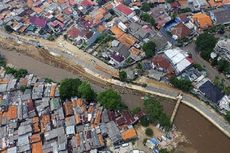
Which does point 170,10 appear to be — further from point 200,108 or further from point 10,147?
point 10,147

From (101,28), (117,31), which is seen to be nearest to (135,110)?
(117,31)

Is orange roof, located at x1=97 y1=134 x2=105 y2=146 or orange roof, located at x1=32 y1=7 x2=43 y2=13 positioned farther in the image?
orange roof, located at x1=32 y1=7 x2=43 y2=13

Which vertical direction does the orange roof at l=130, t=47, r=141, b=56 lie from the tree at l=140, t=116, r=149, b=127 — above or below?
above

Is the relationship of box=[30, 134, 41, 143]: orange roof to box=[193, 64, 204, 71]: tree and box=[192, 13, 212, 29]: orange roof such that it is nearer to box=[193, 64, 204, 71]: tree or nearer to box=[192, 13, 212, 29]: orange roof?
box=[193, 64, 204, 71]: tree

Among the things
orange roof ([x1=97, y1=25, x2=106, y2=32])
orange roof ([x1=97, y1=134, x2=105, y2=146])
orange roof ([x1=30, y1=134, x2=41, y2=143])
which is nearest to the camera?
orange roof ([x1=97, y1=134, x2=105, y2=146])

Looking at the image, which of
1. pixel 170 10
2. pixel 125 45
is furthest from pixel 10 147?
pixel 170 10

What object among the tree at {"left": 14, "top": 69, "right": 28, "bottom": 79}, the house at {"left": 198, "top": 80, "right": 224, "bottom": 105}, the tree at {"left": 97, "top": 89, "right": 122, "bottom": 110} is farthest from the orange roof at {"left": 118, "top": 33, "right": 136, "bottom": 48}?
the tree at {"left": 14, "top": 69, "right": 28, "bottom": 79}

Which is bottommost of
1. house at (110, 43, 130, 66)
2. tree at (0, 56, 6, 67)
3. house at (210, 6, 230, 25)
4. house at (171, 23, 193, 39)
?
tree at (0, 56, 6, 67)
